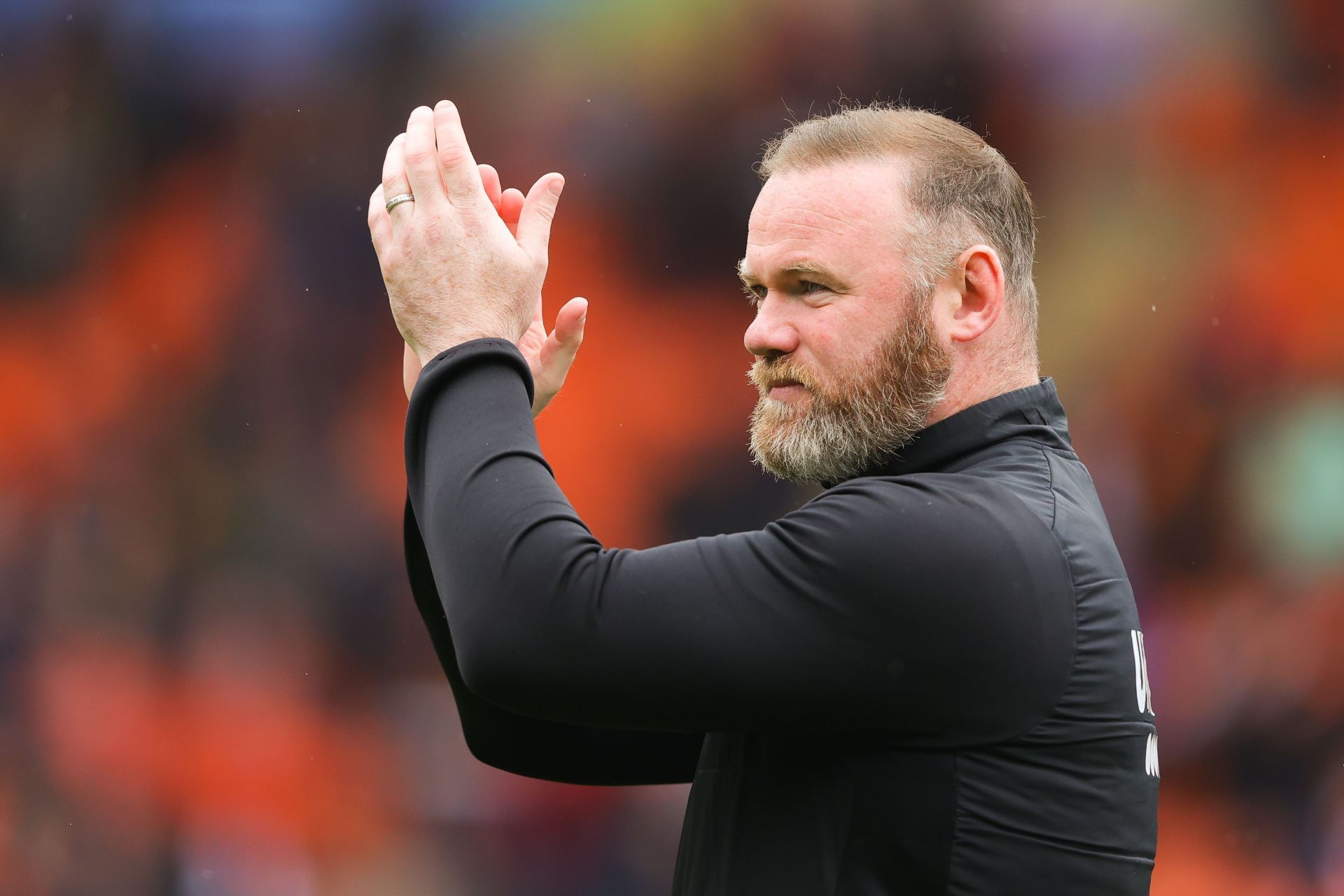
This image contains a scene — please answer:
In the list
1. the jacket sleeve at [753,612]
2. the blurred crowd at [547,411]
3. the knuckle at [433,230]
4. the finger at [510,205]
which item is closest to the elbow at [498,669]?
the jacket sleeve at [753,612]

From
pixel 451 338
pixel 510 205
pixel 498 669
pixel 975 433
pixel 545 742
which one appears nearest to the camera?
pixel 498 669

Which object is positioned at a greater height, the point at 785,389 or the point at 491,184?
the point at 491,184

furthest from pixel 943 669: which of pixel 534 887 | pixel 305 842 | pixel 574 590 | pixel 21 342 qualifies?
pixel 21 342

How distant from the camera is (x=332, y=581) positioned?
405 centimetres

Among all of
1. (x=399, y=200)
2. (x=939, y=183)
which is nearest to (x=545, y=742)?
(x=399, y=200)

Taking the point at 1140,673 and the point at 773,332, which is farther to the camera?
the point at 773,332

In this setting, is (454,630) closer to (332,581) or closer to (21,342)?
(332,581)

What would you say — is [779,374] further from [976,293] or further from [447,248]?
[447,248]

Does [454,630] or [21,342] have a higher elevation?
[21,342]

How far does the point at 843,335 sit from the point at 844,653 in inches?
16.3

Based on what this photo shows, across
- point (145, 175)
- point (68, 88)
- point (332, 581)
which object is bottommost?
point (332, 581)

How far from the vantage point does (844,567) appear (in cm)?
118

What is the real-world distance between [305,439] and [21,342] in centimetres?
96

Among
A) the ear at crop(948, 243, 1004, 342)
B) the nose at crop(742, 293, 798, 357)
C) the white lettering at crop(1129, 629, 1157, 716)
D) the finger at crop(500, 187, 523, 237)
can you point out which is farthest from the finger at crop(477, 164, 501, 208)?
the white lettering at crop(1129, 629, 1157, 716)
